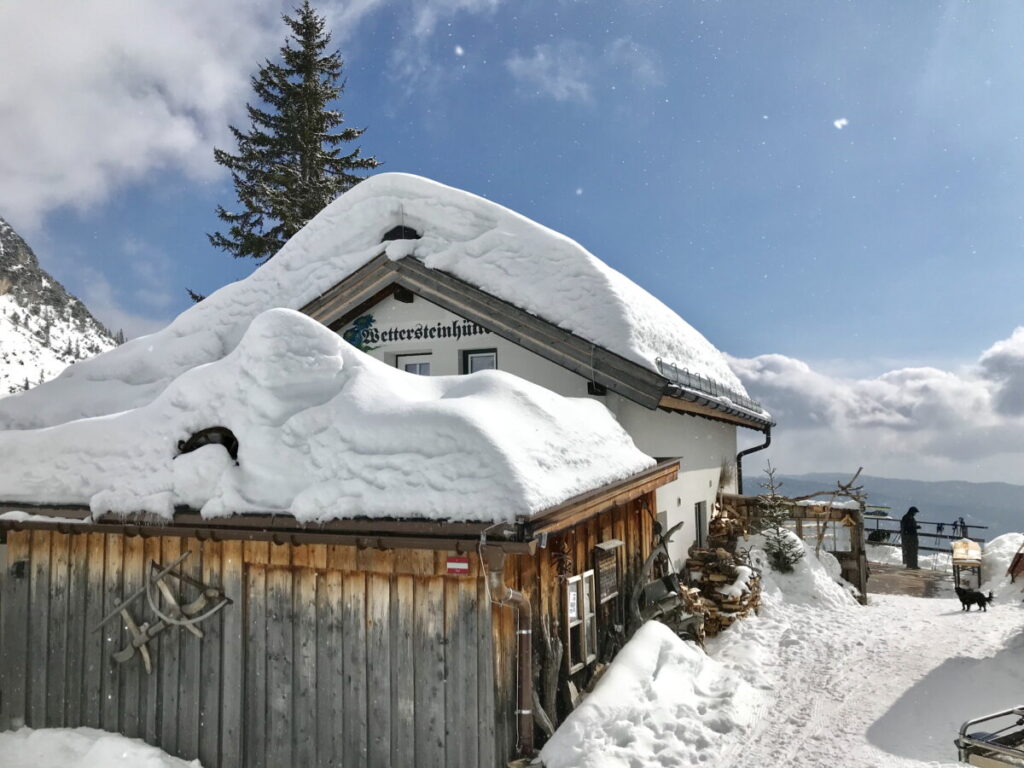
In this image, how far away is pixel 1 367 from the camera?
71.6 meters

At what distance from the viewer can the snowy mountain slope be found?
259ft

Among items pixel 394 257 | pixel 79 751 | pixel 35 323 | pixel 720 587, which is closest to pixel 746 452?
pixel 720 587

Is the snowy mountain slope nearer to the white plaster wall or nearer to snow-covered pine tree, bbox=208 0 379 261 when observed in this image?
snow-covered pine tree, bbox=208 0 379 261

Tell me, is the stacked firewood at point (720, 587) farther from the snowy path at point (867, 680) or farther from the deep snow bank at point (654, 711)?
the deep snow bank at point (654, 711)

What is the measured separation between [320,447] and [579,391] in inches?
216

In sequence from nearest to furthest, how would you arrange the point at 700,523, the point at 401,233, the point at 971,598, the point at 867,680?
the point at 867,680, the point at 971,598, the point at 401,233, the point at 700,523

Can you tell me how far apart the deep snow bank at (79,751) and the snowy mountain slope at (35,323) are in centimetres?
7293

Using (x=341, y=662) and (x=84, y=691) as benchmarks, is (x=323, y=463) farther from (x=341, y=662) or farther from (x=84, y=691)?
(x=84, y=691)

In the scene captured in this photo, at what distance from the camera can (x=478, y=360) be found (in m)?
12.1

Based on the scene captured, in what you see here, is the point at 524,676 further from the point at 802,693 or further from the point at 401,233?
the point at 401,233

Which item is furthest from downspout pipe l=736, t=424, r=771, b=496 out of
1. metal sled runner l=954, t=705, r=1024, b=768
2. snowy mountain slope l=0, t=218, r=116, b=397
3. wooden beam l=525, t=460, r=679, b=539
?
snowy mountain slope l=0, t=218, r=116, b=397

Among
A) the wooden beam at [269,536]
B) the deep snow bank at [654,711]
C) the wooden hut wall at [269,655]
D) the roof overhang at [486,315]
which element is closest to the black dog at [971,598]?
the deep snow bank at [654,711]

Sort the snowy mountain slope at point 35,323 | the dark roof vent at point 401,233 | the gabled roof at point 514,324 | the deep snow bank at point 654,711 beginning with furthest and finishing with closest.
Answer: the snowy mountain slope at point 35,323, the dark roof vent at point 401,233, the gabled roof at point 514,324, the deep snow bank at point 654,711

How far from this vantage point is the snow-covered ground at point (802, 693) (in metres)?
6.64
